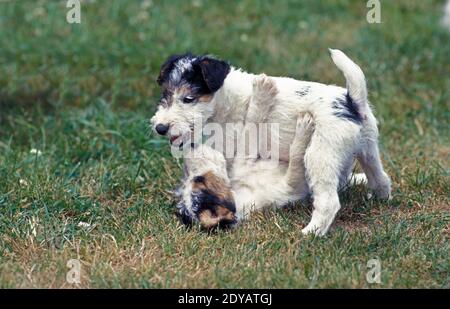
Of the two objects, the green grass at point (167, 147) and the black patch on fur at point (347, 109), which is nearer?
the green grass at point (167, 147)

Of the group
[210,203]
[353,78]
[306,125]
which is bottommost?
[210,203]

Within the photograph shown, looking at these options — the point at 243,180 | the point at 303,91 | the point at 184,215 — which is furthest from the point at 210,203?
the point at 303,91

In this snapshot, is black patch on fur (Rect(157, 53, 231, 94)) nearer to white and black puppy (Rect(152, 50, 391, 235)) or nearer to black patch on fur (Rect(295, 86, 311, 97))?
white and black puppy (Rect(152, 50, 391, 235))

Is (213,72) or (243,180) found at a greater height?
(213,72)

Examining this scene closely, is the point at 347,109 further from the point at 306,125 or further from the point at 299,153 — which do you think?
the point at 299,153

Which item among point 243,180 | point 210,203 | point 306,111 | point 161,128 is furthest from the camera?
point 243,180

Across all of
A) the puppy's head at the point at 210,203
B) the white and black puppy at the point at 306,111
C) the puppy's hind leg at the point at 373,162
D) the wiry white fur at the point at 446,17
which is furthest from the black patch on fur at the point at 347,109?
the wiry white fur at the point at 446,17

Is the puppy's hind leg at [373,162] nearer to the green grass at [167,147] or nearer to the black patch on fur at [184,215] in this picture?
the green grass at [167,147]

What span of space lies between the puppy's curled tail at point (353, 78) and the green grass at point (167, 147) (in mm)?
742

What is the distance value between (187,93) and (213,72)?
198mm

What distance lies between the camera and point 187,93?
493cm

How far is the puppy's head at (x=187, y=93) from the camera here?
4.86 metres

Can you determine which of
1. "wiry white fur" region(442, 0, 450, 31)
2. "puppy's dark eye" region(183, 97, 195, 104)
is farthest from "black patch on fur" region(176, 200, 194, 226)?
"wiry white fur" region(442, 0, 450, 31)
